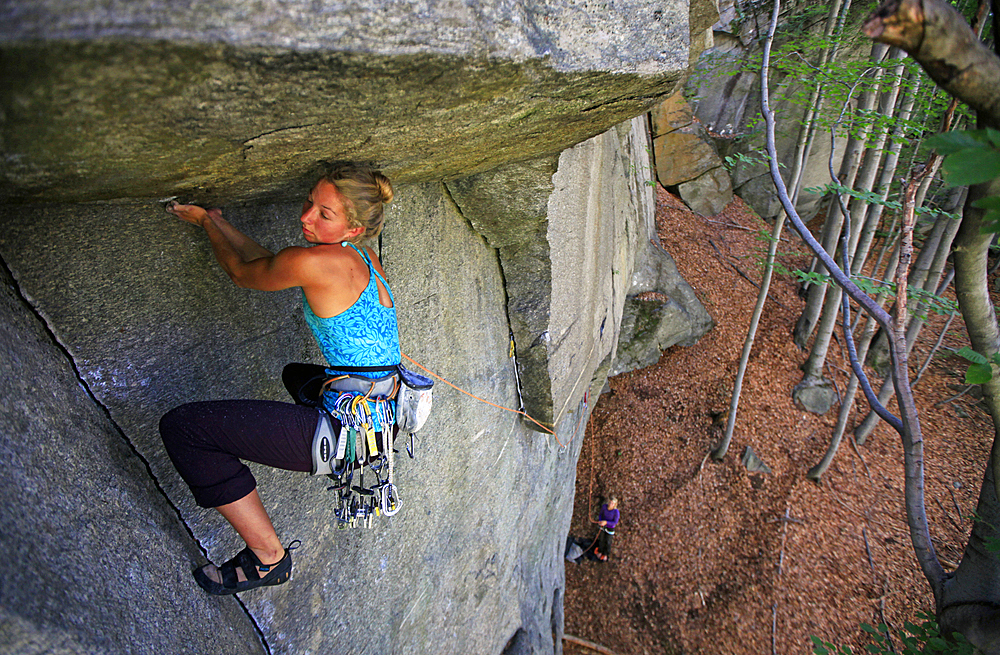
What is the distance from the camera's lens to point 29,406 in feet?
5.56

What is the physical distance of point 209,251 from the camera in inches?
89.4

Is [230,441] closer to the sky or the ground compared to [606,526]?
closer to the sky

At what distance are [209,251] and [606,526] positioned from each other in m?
7.72

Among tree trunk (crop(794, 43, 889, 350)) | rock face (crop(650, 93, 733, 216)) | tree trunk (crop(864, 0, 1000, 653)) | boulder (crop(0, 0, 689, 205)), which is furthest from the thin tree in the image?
rock face (crop(650, 93, 733, 216))

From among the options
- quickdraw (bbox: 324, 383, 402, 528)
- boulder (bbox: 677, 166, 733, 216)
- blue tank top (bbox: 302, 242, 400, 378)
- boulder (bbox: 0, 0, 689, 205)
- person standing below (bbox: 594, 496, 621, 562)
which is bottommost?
person standing below (bbox: 594, 496, 621, 562)

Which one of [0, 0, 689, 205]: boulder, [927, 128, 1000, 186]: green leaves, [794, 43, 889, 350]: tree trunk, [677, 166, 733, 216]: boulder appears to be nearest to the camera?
[0, 0, 689, 205]: boulder

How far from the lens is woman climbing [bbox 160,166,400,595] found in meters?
1.96

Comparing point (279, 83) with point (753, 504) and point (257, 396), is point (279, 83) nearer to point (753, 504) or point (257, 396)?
point (257, 396)

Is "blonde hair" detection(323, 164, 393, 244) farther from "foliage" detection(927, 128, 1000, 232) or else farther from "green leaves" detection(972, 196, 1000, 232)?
"green leaves" detection(972, 196, 1000, 232)

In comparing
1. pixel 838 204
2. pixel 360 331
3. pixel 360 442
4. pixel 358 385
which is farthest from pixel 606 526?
pixel 360 331

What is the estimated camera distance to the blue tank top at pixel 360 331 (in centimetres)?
220

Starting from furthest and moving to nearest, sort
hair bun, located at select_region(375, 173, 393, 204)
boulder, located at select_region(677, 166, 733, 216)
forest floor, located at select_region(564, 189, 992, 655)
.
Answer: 1. boulder, located at select_region(677, 166, 733, 216)
2. forest floor, located at select_region(564, 189, 992, 655)
3. hair bun, located at select_region(375, 173, 393, 204)

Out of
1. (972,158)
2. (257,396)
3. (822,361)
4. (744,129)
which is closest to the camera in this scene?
(972,158)

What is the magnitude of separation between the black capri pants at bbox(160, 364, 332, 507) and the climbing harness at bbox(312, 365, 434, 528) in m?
0.08
